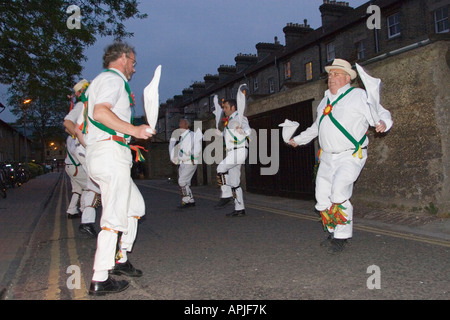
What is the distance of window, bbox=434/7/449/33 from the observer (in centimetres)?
1975

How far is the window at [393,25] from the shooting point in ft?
71.9

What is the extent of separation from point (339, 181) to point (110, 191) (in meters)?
2.57

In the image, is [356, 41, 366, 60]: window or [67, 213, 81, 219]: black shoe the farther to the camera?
[356, 41, 366, 60]: window

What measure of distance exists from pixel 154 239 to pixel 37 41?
10281mm

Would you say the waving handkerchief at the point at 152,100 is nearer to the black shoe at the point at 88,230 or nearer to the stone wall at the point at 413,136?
the black shoe at the point at 88,230

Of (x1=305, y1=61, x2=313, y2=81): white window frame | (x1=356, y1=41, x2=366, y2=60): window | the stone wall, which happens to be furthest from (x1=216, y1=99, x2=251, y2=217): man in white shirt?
(x1=305, y1=61, x2=313, y2=81): white window frame

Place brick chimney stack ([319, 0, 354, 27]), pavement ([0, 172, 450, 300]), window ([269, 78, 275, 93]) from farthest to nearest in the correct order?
window ([269, 78, 275, 93]) → brick chimney stack ([319, 0, 354, 27]) → pavement ([0, 172, 450, 300])

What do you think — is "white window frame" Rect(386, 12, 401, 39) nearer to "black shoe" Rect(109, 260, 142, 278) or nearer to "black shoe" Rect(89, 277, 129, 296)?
"black shoe" Rect(109, 260, 142, 278)

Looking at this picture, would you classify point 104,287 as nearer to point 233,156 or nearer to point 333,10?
point 233,156

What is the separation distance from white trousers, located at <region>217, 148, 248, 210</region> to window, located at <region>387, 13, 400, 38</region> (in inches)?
704

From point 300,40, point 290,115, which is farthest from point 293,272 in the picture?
point 300,40

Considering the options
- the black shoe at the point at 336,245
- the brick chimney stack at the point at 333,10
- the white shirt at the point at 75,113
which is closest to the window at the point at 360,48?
the brick chimney stack at the point at 333,10

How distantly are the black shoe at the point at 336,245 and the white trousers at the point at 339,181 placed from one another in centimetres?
5
